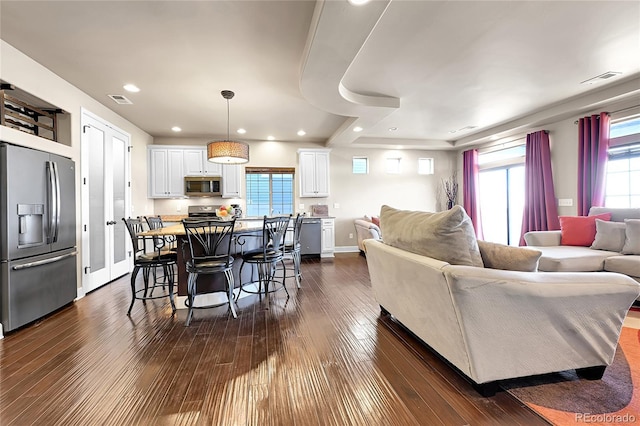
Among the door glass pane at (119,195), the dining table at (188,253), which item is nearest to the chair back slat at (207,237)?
the dining table at (188,253)

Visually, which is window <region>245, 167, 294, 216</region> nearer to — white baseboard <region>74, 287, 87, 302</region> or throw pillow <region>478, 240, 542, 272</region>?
white baseboard <region>74, 287, 87, 302</region>

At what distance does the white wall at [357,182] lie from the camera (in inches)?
256

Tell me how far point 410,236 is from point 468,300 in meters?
0.66

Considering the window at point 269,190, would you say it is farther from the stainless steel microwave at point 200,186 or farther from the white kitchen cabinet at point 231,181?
the stainless steel microwave at point 200,186

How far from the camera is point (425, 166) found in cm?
748

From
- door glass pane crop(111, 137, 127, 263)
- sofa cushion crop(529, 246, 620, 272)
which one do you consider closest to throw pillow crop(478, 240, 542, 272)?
sofa cushion crop(529, 246, 620, 272)

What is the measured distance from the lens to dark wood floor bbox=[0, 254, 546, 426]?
Result: 1.46 m

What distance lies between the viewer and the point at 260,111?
459 cm

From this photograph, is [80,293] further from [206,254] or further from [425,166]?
[425,166]

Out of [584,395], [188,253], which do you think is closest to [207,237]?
[188,253]

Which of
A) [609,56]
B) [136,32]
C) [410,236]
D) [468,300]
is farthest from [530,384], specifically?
[136,32]

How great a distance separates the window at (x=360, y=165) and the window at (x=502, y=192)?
9.41 feet

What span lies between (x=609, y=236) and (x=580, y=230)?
0.40 metres

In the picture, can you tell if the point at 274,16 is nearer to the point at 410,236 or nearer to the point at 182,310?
the point at 410,236
